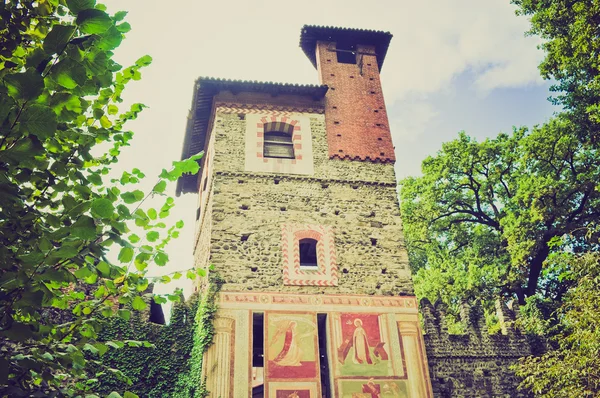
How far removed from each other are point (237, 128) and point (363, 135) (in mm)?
3896

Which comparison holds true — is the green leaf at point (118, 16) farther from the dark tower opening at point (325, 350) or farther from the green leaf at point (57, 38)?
the dark tower opening at point (325, 350)

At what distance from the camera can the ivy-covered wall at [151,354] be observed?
10.1 m

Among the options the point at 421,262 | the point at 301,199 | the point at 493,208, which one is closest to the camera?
the point at 301,199

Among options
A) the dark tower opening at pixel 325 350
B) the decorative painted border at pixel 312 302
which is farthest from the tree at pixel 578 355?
the dark tower opening at pixel 325 350

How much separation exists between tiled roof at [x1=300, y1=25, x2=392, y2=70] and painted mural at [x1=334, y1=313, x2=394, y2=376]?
10.1 metres

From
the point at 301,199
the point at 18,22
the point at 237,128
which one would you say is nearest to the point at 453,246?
the point at 301,199

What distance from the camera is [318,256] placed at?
38.7 feet

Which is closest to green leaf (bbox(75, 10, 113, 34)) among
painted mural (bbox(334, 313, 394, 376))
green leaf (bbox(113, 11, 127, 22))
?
green leaf (bbox(113, 11, 127, 22))

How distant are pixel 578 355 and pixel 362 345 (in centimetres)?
475

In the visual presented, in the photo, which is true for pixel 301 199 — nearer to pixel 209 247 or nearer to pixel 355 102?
pixel 209 247

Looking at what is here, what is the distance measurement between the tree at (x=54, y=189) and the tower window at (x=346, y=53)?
43.5 feet

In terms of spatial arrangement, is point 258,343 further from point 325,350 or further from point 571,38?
point 571,38

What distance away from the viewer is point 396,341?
10.8 m

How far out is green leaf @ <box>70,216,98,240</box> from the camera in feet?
8.84
